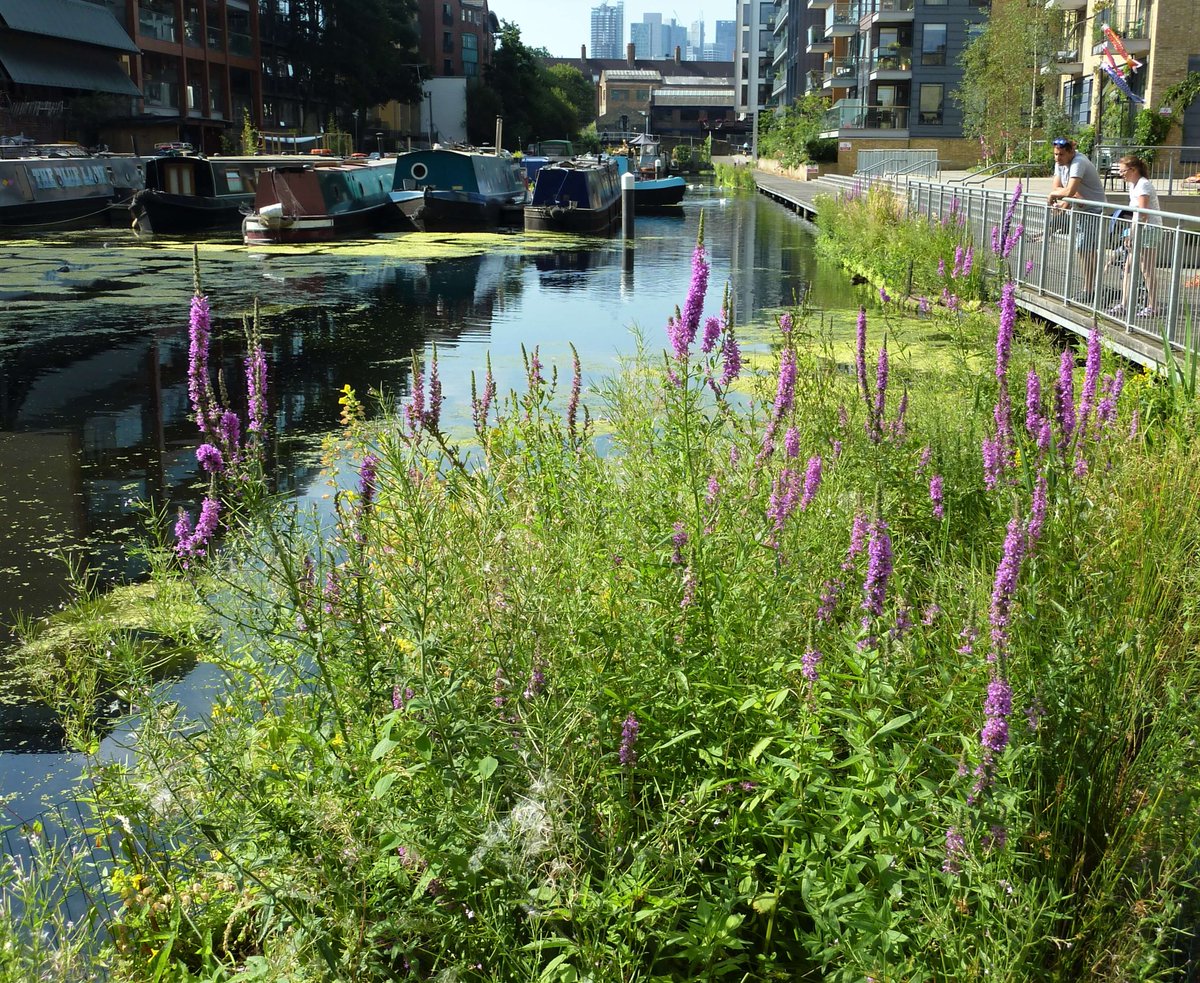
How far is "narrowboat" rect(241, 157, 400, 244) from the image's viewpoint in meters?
28.1

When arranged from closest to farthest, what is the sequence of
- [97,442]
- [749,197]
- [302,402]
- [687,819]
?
[687,819] < [97,442] < [302,402] < [749,197]

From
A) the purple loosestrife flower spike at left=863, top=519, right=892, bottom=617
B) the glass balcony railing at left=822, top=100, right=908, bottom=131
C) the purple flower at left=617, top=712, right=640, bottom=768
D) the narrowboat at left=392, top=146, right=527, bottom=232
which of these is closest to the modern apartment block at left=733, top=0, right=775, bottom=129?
the glass balcony railing at left=822, top=100, right=908, bottom=131

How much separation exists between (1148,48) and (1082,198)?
97.2 ft

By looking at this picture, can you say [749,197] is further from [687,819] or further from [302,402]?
[687,819]

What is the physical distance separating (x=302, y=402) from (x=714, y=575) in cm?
870

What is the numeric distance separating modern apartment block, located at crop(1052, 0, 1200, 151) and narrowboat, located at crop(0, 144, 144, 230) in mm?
27548

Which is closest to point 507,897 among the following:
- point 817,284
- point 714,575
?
point 714,575

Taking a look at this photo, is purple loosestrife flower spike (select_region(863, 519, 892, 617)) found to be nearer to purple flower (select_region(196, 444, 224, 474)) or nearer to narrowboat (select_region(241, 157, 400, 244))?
purple flower (select_region(196, 444, 224, 474))

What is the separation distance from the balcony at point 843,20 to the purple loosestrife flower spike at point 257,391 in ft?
217

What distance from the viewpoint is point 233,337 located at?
15.6m

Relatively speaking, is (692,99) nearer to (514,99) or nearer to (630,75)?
(630,75)

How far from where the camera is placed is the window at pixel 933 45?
57219 mm

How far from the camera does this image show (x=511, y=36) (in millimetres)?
89062

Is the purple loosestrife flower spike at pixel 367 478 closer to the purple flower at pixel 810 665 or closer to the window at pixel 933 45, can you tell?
the purple flower at pixel 810 665
